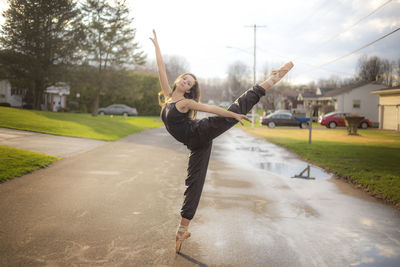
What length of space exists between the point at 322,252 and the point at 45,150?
33.4ft

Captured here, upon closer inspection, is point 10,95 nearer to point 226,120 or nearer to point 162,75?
point 162,75

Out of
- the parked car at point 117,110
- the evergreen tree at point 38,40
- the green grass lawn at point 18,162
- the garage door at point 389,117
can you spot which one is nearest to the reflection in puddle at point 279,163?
the green grass lawn at point 18,162

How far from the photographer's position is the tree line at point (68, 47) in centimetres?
2834

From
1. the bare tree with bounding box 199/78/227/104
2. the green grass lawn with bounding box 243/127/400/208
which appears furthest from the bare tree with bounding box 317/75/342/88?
the green grass lawn with bounding box 243/127/400/208

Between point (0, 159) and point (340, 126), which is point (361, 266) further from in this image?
point (340, 126)

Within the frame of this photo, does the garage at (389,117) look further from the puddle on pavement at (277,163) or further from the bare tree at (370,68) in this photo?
the bare tree at (370,68)

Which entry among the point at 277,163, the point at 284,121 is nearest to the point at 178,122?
the point at 277,163

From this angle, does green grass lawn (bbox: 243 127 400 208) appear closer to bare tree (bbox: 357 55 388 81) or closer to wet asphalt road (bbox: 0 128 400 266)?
wet asphalt road (bbox: 0 128 400 266)

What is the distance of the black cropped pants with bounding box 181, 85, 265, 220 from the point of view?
376 cm

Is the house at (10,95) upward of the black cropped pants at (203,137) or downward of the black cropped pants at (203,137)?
upward

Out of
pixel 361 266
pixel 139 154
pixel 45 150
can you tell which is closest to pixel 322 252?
pixel 361 266

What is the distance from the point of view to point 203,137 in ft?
12.4

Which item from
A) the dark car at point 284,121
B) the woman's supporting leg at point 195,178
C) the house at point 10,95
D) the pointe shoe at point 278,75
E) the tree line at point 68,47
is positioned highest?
the tree line at point 68,47

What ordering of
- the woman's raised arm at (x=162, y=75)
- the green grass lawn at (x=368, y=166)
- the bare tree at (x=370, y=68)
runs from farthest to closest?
the bare tree at (x=370, y=68) < the green grass lawn at (x=368, y=166) < the woman's raised arm at (x=162, y=75)
